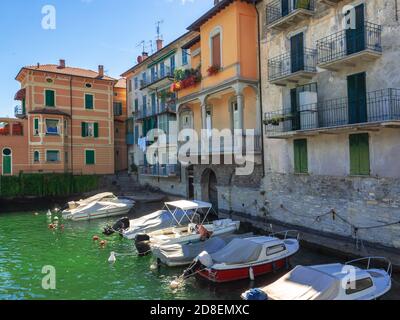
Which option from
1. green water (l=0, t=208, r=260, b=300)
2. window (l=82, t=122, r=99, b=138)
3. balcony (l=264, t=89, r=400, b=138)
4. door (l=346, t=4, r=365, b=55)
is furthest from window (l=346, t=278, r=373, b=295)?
window (l=82, t=122, r=99, b=138)

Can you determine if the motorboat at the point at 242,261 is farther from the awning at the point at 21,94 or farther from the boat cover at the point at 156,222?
the awning at the point at 21,94

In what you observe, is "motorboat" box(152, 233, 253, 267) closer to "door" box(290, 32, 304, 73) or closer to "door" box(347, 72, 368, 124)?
"door" box(347, 72, 368, 124)

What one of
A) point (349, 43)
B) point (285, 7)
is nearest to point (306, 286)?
point (349, 43)

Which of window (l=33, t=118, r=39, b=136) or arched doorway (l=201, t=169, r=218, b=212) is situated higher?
window (l=33, t=118, r=39, b=136)

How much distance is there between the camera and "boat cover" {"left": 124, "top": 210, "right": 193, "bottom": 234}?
19219 millimetres

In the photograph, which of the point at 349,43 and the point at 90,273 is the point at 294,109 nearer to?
the point at 349,43

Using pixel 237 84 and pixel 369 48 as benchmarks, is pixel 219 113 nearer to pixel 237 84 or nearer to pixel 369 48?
pixel 237 84

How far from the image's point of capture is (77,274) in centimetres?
1423

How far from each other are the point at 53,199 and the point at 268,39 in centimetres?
2661

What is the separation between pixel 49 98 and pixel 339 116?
33.1m

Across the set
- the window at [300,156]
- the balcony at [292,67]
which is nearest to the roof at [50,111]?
the balcony at [292,67]

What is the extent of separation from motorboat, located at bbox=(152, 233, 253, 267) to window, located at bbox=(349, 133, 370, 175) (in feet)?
22.0

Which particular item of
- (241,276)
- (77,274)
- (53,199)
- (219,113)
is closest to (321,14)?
(219,113)
